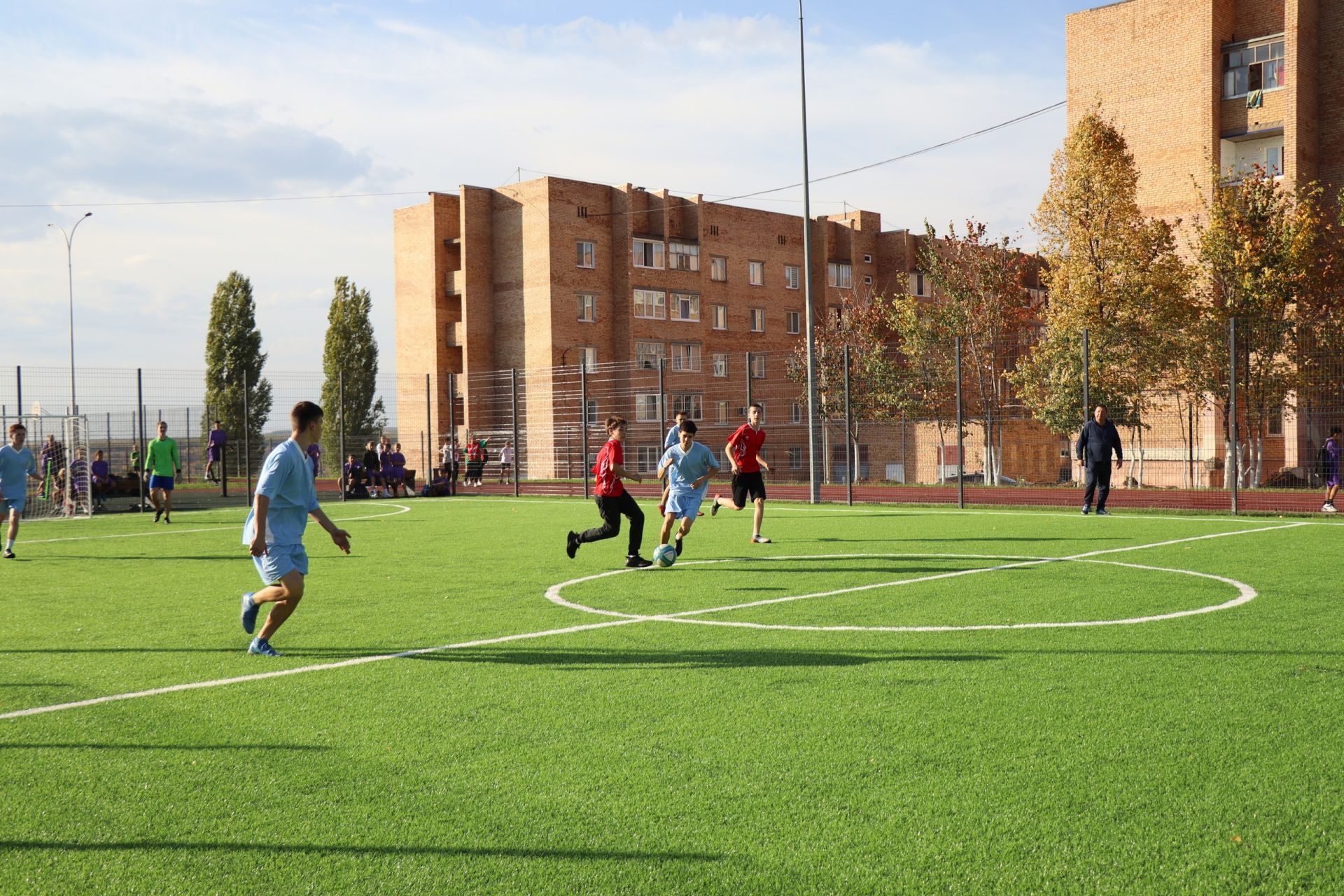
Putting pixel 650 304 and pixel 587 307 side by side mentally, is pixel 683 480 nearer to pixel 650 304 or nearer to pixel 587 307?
pixel 587 307

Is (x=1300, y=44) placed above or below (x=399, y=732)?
above

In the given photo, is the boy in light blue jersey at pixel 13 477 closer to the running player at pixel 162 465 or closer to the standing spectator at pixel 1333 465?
the running player at pixel 162 465

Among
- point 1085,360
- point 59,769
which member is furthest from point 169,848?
point 1085,360

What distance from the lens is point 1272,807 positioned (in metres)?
4.37

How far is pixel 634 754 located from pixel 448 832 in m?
1.18

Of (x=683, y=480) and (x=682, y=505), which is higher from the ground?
(x=683, y=480)

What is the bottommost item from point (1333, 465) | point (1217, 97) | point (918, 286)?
point (1333, 465)

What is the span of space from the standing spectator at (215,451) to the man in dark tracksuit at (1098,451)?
21445mm

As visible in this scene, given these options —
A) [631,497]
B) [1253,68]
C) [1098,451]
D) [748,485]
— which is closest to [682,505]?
[631,497]

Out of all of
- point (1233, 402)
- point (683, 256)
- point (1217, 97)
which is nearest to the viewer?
point (1233, 402)

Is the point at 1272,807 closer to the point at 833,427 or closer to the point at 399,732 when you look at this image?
the point at 399,732

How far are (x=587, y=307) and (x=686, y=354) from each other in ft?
22.8

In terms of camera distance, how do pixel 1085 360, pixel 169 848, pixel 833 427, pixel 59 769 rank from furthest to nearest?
pixel 833 427
pixel 1085 360
pixel 59 769
pixel 169 848

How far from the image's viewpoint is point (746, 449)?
54.0ft
